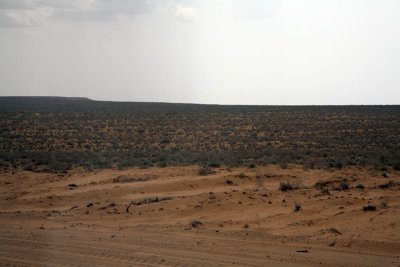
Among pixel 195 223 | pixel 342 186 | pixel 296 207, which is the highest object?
pixel 342 186

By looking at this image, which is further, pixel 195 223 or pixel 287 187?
pixel 287 187

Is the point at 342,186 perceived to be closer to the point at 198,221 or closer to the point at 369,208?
the point at 369,208

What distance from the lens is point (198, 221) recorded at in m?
12.4

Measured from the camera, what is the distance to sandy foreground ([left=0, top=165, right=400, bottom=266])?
9172 mm

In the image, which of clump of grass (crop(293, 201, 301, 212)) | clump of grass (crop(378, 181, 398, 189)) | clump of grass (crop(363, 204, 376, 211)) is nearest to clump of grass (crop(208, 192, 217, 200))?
clump of grass (crop(293, 201, 301, 212))

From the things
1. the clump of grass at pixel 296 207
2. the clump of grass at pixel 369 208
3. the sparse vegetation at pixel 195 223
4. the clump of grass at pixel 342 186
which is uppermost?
the clump of grass at pixel 369 208

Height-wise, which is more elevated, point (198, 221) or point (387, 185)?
point (387, 185)

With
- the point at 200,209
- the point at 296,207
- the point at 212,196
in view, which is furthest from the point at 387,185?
the point at 200,209

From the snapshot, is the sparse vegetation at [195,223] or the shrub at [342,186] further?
the shrub at [342,186]

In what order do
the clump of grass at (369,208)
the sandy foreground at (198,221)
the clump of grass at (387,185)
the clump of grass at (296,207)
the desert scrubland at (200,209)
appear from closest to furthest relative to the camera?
1. the sandy foreground at (198,221)
2. the desert scrubland at (200,209)
3. the clump of grass at (369,208)
4. the clump of grass at (296,207)
5. the clump of grass at (387,185)

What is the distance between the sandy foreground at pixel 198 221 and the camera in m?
9.17

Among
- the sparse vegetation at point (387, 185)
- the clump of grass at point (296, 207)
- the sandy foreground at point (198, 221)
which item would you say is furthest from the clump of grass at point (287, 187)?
the sparse vegetation at point (387, 185)

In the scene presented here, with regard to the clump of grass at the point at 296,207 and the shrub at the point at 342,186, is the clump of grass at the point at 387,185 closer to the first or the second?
the shrub at the point at 342,186

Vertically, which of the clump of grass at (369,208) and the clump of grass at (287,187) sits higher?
the clump of grass at (369,208)
